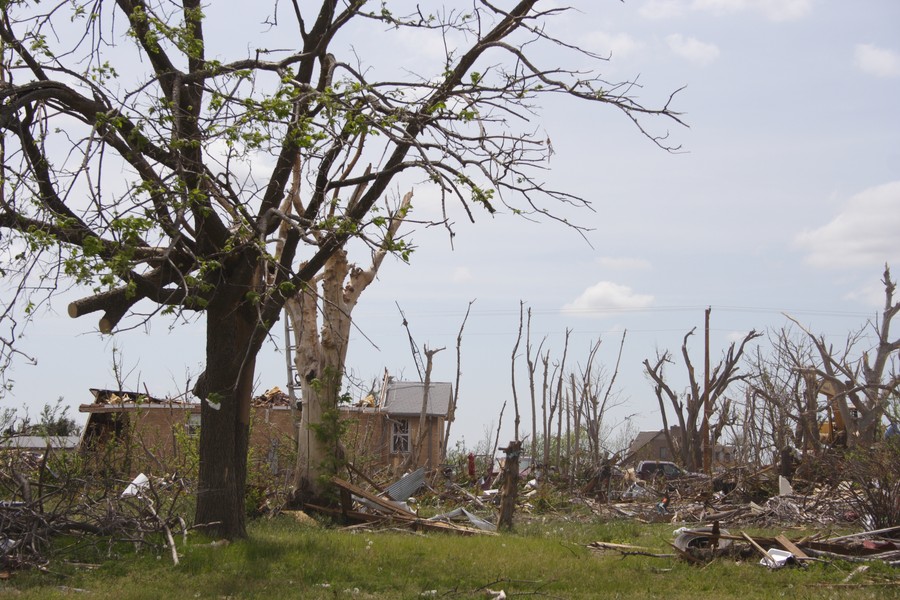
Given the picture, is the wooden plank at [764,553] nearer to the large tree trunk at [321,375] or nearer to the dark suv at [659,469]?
the large tree trunk at [321,375]

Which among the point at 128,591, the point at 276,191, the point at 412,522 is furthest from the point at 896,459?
the point at 128,591

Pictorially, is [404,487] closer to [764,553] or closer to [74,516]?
[74,516]

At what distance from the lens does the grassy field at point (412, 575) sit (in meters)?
7.99

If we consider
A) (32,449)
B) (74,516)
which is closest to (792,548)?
(74,516)

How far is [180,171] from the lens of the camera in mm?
8414

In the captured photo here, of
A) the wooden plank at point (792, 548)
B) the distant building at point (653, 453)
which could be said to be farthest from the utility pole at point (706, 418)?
the wooden plank at point (792, 548)

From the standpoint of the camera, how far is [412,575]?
8867 mm

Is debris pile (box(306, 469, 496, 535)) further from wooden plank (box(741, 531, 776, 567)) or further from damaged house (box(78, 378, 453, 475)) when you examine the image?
wooden plank (box(741, 531, 776, 567))

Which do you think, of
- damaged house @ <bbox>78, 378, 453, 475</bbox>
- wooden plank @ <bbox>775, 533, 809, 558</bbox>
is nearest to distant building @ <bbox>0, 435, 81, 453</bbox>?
damaged house @ <bbox>78, 378, 453, 475</bbox>

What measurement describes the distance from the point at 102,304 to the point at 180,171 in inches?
83.5

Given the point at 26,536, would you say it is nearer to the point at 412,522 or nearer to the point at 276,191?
A: the point at 276,191

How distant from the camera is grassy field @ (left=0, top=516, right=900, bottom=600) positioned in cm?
799

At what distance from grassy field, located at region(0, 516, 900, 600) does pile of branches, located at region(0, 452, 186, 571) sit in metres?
0.24

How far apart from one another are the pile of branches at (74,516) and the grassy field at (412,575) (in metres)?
0.24
